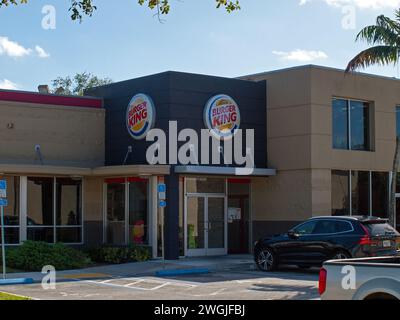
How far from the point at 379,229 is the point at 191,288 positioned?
5.48m

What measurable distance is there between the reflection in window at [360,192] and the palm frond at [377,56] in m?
4.68

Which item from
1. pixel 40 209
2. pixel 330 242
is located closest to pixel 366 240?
pixel 330 242

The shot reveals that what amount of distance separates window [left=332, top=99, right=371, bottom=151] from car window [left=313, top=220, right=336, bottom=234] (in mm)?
6280

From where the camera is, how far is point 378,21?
22672 mm

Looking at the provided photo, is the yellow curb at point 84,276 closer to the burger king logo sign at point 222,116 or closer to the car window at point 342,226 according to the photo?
the car window at point 342,226

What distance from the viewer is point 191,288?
16.6 meters

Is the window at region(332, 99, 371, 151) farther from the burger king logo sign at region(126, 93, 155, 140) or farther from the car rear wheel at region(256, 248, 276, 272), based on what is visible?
the burger king logo sign at region(126, 93, 155, 140)

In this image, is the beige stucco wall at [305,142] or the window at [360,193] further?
the window at [360,193]

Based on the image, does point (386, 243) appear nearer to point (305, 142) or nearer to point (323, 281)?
point (305, 142)

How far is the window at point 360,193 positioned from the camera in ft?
81.7

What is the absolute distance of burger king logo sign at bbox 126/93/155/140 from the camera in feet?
78.1

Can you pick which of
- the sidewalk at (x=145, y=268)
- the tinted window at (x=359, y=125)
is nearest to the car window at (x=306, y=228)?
the sidewalk at (x=145, y=268)

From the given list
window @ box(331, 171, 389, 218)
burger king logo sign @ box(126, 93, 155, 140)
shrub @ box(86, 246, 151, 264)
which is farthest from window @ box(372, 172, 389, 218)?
shrub @ box(86, 246, 151, 264)
